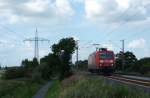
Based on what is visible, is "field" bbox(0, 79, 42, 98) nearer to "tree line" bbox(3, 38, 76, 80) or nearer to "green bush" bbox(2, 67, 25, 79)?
"tree line" bbox(3, 38, 76, 80)

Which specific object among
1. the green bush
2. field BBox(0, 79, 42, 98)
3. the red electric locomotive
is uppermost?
the red electric locomotive

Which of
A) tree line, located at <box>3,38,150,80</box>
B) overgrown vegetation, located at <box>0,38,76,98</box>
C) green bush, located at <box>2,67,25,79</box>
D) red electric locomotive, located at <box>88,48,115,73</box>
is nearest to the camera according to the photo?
red electric locomotive, located at <box>88,48,115,73</box>

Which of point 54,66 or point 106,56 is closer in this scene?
point 106,56

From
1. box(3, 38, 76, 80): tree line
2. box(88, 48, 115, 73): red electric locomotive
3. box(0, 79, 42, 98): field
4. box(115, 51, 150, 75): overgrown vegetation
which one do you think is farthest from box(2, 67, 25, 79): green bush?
box(88, 48, 115, 73): red electric locomotive

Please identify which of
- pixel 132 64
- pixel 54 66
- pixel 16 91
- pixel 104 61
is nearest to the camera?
pixel 16 91

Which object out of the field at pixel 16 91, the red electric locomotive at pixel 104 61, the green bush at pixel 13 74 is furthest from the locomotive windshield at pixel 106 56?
the green bush at pixel 13 74

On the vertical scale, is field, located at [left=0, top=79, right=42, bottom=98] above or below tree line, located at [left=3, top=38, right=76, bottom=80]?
below

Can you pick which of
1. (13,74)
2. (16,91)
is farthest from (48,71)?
(16,91)

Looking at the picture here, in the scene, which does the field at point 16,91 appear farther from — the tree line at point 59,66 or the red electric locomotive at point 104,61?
the red electric locomotive at point 104,61

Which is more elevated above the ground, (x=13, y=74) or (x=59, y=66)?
(x=59, y=66)

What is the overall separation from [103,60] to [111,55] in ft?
5.94

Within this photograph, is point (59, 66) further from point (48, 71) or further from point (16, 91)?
point (16, 91)

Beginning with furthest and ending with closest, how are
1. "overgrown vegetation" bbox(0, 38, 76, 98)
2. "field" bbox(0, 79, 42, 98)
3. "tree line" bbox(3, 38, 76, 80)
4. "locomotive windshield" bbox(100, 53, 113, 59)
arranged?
"tree line" bbox(3, 38, 76, 80)
"overgrown vegetation" bbox(0, 38, 76, 98)
"locomotive windshield" bbox(100, 53, 113, 59)
"field" bbox(0, 79, 42, 98)

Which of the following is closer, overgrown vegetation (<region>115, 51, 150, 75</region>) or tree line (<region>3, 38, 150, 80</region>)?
tree line (<region>3, 38, 150, 80</region>)
